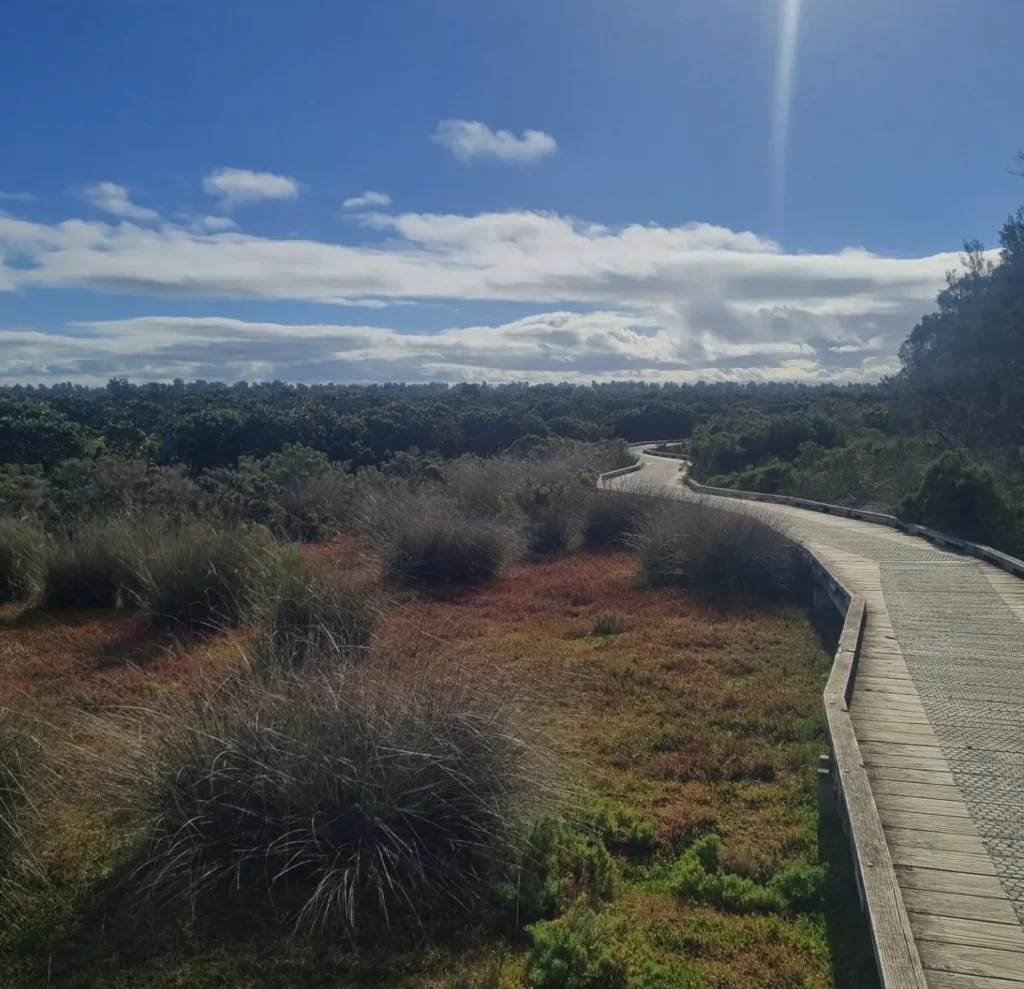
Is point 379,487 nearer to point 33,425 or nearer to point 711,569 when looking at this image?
point 711,569

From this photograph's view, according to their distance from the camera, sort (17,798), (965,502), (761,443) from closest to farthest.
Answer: (17,798)
(965,502)
(761,443)

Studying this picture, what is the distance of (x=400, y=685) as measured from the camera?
5.53 m

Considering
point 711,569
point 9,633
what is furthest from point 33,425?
point 711,569

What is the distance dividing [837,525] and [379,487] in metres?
9.74

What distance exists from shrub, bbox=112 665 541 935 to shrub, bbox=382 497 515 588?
857cm

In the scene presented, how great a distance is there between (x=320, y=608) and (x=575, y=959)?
548 cm

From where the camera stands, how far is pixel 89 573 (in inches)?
491

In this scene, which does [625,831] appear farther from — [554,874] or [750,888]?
[750,888]

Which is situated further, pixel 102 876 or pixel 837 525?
pixel 837 525

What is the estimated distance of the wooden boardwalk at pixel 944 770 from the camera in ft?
12.2

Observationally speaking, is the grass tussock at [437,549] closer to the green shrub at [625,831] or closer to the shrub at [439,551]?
the shrub at [439,551]

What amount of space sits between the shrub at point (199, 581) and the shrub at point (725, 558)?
5849 millimetres

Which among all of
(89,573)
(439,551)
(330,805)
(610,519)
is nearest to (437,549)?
(439,551)

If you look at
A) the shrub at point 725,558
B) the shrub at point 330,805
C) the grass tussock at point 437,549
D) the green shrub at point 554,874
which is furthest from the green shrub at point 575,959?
the grass tussock at point 437,549
